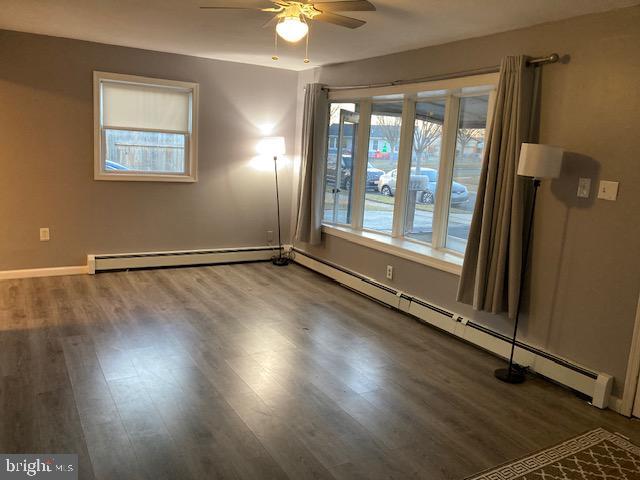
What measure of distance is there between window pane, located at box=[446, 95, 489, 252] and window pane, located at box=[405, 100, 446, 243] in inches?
9.4

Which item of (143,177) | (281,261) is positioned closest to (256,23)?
(143,177)

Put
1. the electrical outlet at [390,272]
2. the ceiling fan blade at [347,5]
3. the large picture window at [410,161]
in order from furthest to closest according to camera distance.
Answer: the electrical outlet at [390,272], the large picture window at [410,161], the ceiling fan blade at [347,5]

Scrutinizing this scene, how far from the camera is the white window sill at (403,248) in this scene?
4457mm

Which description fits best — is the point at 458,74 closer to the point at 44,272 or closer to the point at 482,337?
the point at 482,337

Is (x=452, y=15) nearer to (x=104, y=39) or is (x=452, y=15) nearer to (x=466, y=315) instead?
(x=466, y=315)

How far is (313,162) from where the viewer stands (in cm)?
594

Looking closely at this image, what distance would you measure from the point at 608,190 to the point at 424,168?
2.07m

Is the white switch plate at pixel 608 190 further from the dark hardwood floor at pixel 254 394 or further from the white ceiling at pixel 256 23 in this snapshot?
the dark hardwood floor at pixel 254 394

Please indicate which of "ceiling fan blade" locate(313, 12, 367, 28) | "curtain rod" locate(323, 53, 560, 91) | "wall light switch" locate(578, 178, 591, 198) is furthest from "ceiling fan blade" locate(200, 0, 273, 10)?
"wall light switch" locate(578, 178, 591, 198)

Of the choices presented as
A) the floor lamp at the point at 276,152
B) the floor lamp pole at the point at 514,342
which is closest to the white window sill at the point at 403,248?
the floor lamp pole at the point at 514,342

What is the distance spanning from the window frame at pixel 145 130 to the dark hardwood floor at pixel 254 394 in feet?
4.67

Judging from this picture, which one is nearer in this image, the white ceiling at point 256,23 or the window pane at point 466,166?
the white ceiling at point 256,23

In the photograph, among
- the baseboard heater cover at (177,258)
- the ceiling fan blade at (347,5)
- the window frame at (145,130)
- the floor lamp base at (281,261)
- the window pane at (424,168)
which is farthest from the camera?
the floor lamp base at (281,261)

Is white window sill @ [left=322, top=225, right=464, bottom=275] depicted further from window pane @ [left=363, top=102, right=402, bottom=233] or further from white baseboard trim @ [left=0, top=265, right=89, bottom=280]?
white baseboard trim @ [left=0, top=265, right=89, bottom=280]
